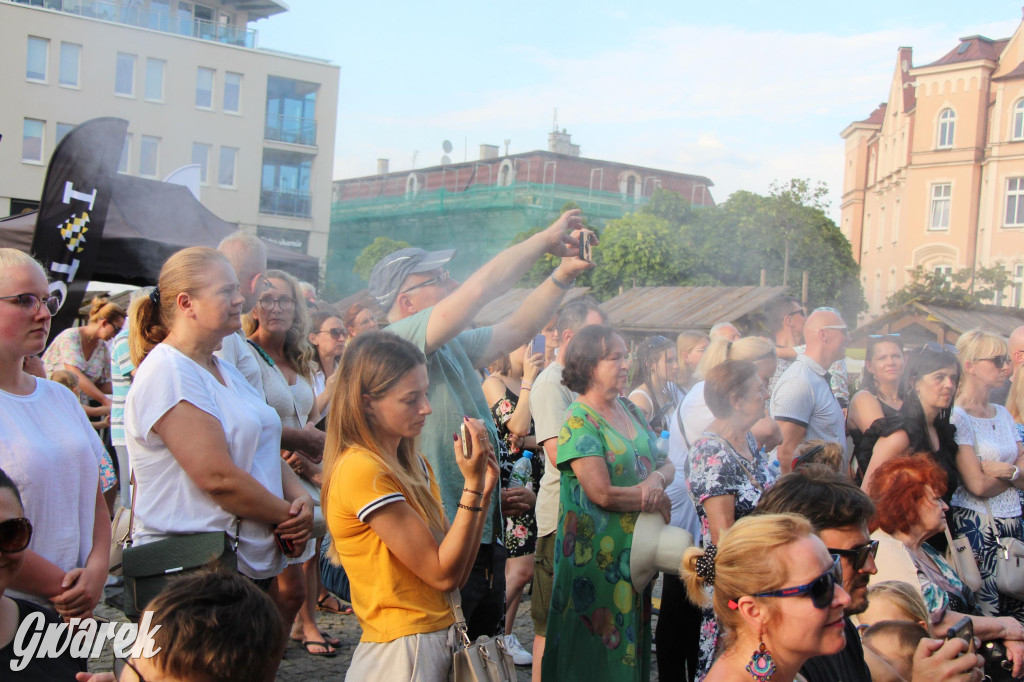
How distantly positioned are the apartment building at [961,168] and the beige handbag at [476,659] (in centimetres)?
3339

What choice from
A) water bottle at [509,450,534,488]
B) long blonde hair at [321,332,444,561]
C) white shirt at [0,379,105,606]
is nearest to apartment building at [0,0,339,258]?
water bottle at [509,450,534,488]

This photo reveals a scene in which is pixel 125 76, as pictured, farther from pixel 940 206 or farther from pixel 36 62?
pixel 940 206

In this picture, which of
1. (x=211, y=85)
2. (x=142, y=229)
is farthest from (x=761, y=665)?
(x=211, y=85)

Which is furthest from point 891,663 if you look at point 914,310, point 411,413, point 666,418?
point 914,310

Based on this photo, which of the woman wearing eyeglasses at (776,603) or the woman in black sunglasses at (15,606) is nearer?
the woman in black sunglasses at (15,606)

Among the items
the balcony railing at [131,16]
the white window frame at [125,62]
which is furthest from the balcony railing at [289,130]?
the white window frame at [125,62]

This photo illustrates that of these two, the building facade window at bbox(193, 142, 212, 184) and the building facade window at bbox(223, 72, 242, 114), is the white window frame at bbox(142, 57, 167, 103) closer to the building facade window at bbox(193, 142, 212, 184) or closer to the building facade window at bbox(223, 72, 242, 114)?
the building facade window at bbox(223, 72, 242, 114)

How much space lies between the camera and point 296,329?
3.99m

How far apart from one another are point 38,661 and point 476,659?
42.1 inches

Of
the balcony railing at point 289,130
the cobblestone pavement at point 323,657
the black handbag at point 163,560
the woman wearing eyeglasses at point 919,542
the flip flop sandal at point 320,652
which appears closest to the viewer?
the black handbag at point 163,560

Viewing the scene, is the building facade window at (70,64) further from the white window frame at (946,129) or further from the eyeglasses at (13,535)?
the white window frame at (946,129)

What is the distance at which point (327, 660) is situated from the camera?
427 centimetres

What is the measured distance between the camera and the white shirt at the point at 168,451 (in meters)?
2.59

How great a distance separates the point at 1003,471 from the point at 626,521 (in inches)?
91.3
